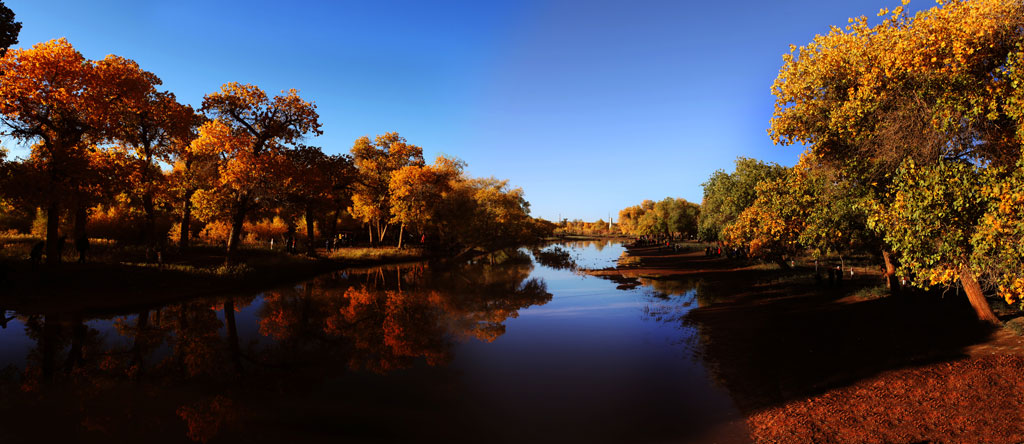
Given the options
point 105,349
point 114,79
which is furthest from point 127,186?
point 105,349

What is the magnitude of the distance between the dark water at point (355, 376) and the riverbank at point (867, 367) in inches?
39.8

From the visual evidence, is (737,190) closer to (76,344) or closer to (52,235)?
(76,344)

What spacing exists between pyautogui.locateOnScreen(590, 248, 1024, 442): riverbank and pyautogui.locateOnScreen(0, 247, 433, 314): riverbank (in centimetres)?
2234

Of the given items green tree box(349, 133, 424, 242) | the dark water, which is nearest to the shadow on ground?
the dark water

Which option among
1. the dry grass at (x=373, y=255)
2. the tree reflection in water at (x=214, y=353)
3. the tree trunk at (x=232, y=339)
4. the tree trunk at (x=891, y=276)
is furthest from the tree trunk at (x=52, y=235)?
the tree trunk at (x=891, y=276)

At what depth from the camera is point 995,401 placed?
764 centimetres

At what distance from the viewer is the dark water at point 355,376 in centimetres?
746

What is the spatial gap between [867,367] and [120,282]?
27610mm

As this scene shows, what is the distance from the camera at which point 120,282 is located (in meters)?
18.4

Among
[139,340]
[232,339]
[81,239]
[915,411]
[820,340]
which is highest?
[81,239]

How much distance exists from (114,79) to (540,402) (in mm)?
23561

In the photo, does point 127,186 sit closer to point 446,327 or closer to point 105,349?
point 105,349

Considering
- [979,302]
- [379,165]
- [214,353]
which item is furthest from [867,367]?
[379,165]

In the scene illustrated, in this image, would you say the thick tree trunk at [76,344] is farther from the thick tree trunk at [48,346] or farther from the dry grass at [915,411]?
the dry grass at [915,411]
